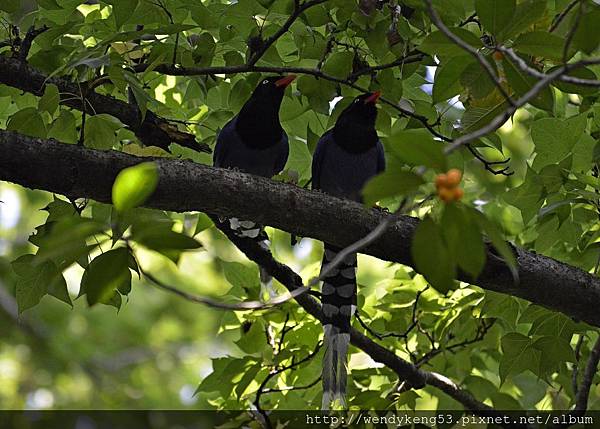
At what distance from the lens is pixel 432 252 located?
1418 millimetres

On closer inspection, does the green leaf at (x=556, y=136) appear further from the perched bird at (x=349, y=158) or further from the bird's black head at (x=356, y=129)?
the bird's black head at (x=356, y=129)

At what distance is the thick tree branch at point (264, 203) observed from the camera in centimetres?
229

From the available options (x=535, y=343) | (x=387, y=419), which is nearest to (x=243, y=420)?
(x=387, y=419)

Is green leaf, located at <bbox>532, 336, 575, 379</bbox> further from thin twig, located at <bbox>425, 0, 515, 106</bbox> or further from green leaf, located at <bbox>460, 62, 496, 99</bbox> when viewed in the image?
thin twig, located at <bbox>425, 0, 515, 106</bbox>

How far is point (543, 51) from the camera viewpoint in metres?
1.91

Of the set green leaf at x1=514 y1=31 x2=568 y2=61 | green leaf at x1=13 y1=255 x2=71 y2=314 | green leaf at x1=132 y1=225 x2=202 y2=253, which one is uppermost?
green leaf at x1=514 y1=31 x2=568 y2=61

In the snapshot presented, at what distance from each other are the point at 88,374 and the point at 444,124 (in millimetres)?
6244

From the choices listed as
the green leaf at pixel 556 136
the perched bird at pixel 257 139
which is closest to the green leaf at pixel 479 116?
the green leaf at pixel 556 136

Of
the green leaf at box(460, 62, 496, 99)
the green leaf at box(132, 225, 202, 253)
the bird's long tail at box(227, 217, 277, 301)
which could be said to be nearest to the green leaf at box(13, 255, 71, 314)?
the bird's long tail at box(227, 217, 277, 301)

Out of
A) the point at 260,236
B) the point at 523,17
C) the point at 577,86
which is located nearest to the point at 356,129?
the point at 260,236

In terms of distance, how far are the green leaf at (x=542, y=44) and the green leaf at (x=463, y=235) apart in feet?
2.10

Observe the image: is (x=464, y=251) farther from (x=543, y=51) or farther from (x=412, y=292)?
(x=412, y=292)

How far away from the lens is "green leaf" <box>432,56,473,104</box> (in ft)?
6.87

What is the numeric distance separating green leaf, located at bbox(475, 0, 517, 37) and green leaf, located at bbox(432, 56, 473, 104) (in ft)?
0.81
